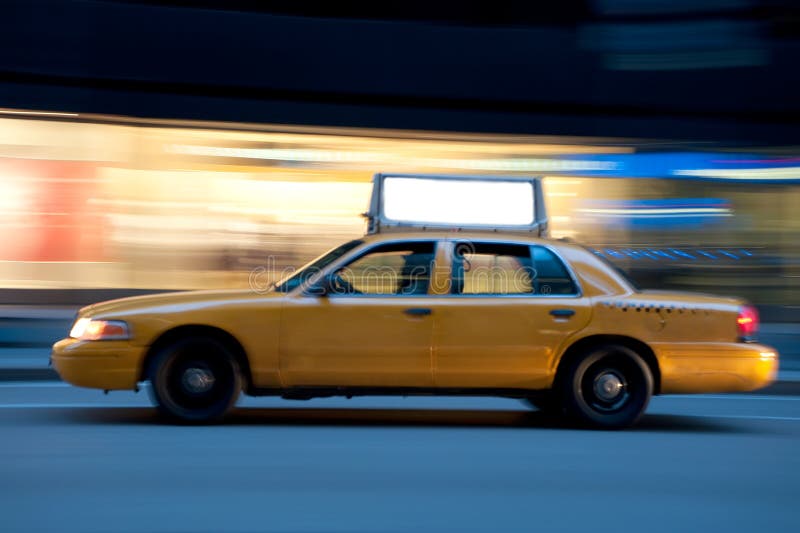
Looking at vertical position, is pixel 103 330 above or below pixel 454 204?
below

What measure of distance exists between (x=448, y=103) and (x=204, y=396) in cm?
1001

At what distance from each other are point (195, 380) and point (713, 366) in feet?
12.3

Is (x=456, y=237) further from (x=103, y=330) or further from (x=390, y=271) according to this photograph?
(x=103, y=330)

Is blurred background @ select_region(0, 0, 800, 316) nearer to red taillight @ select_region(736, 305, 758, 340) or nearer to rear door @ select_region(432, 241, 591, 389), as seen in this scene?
rear door @ select_region(432, 241, 591, 389)

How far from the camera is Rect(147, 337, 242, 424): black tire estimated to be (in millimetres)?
7863

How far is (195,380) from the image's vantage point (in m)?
7.90

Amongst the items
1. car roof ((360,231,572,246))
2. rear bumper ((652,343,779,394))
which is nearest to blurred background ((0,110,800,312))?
car roof ((360,231,572,246))

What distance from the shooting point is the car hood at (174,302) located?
7883 millimetres

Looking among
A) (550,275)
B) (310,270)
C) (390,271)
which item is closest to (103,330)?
(310,270)

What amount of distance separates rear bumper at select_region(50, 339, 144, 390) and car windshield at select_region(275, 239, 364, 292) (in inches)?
43.9

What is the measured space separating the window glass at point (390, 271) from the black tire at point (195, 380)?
37.8 inches

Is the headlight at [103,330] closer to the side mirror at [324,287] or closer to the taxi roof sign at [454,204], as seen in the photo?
the side mirror at [324,287]

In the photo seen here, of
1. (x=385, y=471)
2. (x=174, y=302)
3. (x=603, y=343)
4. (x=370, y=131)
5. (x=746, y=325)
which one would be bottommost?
(x=385, y=471)

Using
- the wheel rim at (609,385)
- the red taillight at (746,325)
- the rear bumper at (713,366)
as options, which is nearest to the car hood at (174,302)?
the wheel rim at (609,385)
